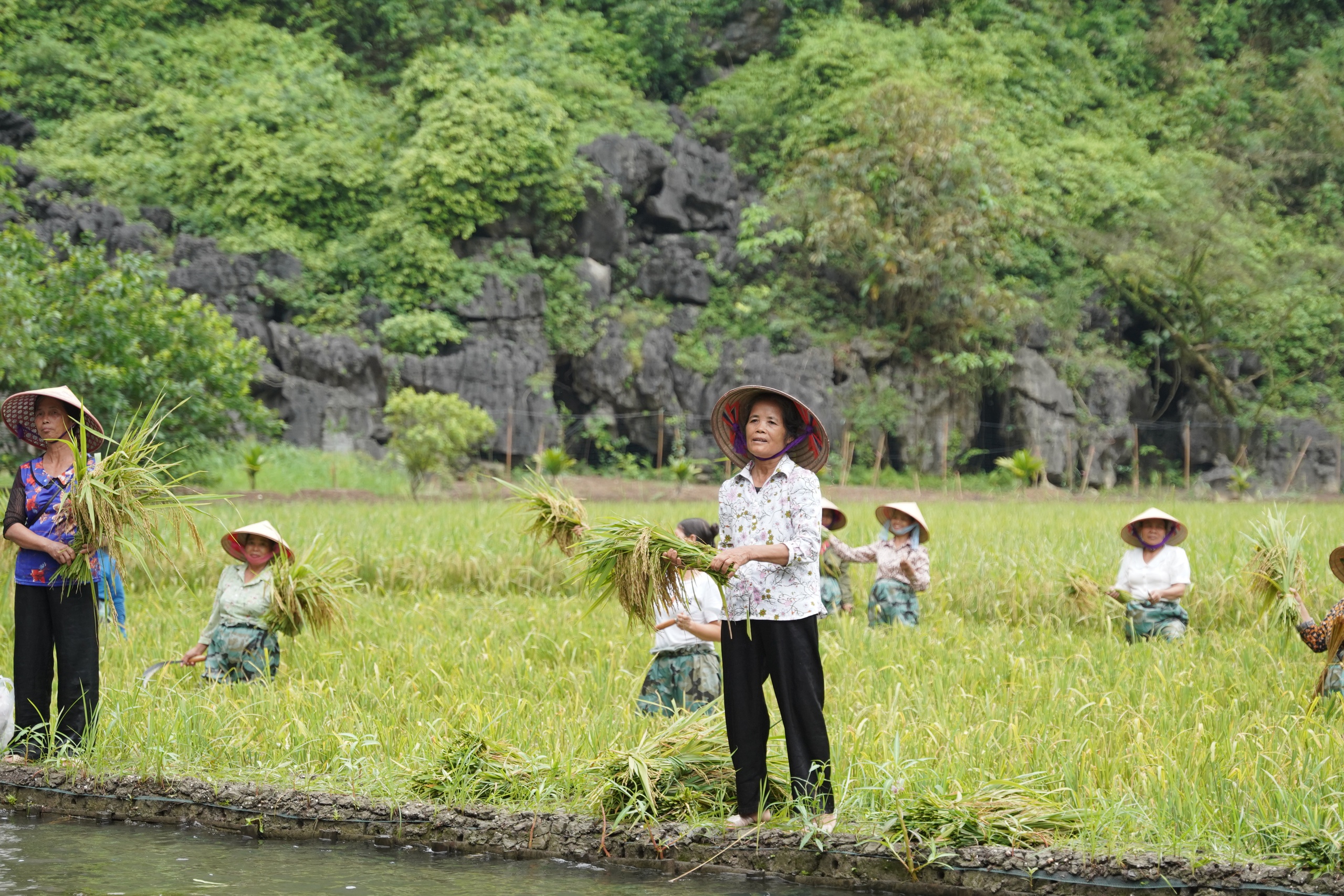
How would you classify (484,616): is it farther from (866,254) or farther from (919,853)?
(866,254)

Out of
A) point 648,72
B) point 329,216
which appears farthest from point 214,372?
point 648,72

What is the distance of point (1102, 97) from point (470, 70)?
16222 millimetres

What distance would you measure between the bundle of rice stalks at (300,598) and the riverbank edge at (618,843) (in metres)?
1.42

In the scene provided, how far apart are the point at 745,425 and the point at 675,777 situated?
1.34 meters

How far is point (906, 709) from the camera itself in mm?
5309

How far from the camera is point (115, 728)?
194 inches

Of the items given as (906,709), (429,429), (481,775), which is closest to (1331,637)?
(906,709)

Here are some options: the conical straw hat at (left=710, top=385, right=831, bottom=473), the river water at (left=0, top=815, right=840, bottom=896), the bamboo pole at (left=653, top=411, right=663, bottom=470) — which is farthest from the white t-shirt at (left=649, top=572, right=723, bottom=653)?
the bamboo pole at (left=653, top=411, right=663, bottom=470)

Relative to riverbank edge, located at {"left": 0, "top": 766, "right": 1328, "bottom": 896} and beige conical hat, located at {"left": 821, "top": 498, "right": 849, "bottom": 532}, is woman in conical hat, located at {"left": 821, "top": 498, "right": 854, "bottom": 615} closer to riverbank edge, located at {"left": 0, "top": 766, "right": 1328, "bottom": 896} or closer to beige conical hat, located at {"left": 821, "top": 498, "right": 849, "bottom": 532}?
beige conical hat, located at {"left": 821, "top": 498, "right": 849, "bottom": 532}

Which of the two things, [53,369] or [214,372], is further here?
[214,372]

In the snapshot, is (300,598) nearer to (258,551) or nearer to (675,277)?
(258,551)

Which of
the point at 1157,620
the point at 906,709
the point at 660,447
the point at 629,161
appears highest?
the point at 629,161

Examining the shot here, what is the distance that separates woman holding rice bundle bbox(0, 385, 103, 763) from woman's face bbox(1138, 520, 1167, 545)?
18.9ft

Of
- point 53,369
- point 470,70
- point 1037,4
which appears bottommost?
point 53,369
